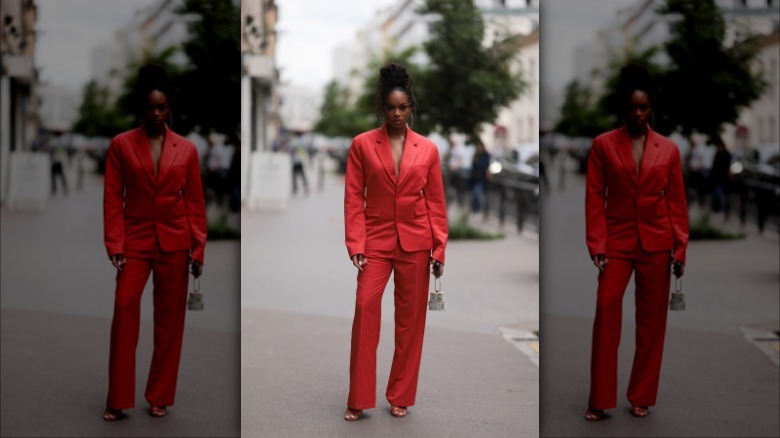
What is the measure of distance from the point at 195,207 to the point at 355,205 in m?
0.68

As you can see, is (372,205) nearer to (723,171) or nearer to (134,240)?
(134,240)

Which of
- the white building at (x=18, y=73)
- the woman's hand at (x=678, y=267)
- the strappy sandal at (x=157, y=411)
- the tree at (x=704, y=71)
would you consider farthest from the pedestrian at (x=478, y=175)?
the strappy sandal at (x=157, y=411)

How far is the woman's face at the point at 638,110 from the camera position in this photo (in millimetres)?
4559

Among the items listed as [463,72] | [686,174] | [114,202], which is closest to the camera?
[114,202]

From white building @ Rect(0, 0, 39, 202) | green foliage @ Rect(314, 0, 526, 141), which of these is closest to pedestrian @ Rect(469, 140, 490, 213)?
green foliage @ Rect(314, 0, 526, 141)

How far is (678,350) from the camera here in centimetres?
595

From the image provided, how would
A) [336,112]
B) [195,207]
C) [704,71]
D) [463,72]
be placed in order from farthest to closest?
[336,112]
[463,72]
[704,71]
[195,207]

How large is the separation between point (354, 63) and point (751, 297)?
5562 centimetres

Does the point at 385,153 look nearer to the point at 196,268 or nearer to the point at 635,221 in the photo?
the point at 196,268

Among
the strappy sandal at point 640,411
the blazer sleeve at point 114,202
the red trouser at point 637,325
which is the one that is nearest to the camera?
the blazer sleeve at point 114,202

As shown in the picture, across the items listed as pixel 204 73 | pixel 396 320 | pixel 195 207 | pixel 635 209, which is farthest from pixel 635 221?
pixel 204 73

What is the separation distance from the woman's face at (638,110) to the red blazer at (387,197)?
861 mm

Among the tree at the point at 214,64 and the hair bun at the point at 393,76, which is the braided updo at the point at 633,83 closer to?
the hair bun at the point at 393,76

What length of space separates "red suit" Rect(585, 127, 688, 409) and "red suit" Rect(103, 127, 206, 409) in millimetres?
1714
